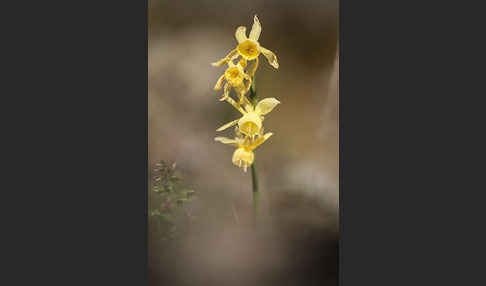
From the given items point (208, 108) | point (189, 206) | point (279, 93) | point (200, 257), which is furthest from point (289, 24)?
point (200, 257)

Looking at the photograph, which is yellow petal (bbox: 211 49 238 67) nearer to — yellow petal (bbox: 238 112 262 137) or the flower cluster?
the flower cluster

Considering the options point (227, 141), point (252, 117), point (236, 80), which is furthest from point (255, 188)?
point (236, 80)

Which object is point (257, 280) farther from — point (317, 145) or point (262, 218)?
point (317, 145)

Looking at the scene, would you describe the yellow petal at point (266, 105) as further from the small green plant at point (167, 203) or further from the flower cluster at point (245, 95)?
the small green plant at point (167, 203)

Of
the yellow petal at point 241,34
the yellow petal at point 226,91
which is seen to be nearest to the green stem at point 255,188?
the yellow petal at point 226,91

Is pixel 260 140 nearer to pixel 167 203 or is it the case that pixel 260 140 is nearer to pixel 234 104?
pixel 234 104

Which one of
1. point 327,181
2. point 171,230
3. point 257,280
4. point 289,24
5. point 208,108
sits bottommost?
point 257,280
